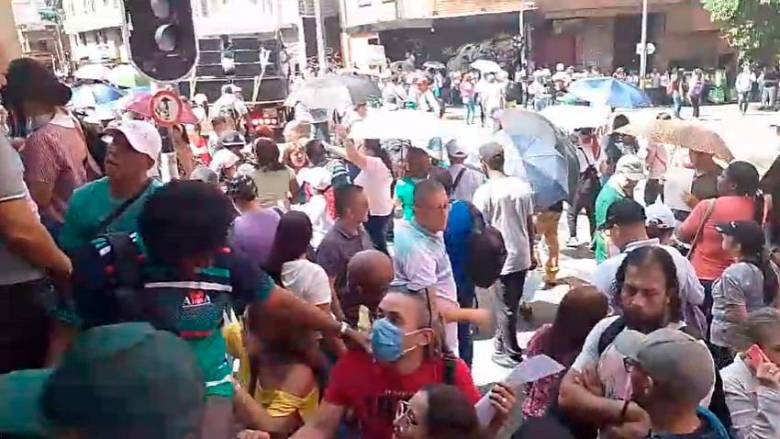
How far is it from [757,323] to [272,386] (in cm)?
198

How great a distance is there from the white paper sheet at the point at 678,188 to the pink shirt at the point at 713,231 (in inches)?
45.9

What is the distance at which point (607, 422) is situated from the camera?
2.72m

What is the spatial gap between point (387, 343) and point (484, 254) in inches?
102

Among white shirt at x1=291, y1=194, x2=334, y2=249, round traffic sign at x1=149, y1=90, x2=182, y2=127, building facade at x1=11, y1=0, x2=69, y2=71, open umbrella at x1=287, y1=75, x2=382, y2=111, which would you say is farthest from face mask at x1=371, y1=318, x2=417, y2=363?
building facade at x1=11, y1=0, x2=69, y2=71

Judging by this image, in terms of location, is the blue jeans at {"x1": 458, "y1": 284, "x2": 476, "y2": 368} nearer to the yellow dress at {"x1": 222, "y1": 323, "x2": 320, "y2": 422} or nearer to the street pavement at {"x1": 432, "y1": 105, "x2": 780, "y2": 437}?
the street pavement at {"x1": 432, "y1": 105, "x2": 780, "y2": 437}

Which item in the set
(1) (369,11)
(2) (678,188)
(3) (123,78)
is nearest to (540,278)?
(2) (678,188)

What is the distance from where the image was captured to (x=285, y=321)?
2.90 metres

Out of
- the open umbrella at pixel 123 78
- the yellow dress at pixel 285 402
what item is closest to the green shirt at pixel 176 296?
the yellow dress at pixel 285 402

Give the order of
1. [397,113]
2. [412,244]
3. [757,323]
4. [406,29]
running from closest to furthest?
[757,323] → [412,244] → [397,113] → [406,29]

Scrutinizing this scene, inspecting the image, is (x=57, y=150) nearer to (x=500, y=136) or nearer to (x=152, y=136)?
(x=152, y=136)

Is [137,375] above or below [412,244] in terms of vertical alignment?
above

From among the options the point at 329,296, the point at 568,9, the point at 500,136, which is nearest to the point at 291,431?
the point at 329,296

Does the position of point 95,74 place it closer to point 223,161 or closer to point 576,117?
point 223,161

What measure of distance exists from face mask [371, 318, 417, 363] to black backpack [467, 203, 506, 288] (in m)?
2.54
